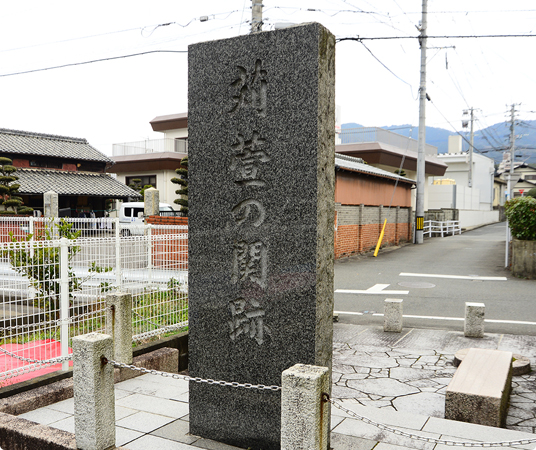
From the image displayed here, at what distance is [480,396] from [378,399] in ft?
4.17

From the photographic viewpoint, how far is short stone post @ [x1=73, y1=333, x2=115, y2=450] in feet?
11.5

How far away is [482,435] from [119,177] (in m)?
39.6

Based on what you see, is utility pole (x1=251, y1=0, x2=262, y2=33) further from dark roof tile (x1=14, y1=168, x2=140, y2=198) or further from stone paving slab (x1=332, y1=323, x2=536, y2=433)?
dark roof tile (x1=14, y1=168, x2=140, y2=198)

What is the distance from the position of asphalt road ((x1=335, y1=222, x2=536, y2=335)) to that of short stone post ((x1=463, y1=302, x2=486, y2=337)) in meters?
0.87

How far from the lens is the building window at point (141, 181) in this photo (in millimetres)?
38281

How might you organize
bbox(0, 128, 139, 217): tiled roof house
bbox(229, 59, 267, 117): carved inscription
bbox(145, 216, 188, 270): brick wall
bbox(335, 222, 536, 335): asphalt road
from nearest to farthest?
bbox(229, 59, 267, 117): carved inscription
bbox(145, 216, 188, 270): brick wall
bbox(335, 222, 536, 335): asphalt road
bbox(0, 128, 139, 217): tiled roof house

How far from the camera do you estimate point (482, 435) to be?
4.11 meters

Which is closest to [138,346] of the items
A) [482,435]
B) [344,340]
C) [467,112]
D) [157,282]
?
[157,282]

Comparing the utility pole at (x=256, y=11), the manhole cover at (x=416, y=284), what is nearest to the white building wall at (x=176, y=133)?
the utility pole at (x=256, y=11)

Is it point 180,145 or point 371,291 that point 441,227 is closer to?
point 371,291

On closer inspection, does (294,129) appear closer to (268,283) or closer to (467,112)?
(268,283)

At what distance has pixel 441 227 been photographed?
3058cm

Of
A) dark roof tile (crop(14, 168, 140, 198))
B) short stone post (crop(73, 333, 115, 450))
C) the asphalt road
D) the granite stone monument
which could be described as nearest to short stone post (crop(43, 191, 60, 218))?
dark roof tile (crop(14, 168, 140, 198))

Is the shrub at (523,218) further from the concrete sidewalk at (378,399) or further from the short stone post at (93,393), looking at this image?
the short stone post at (93,393)
